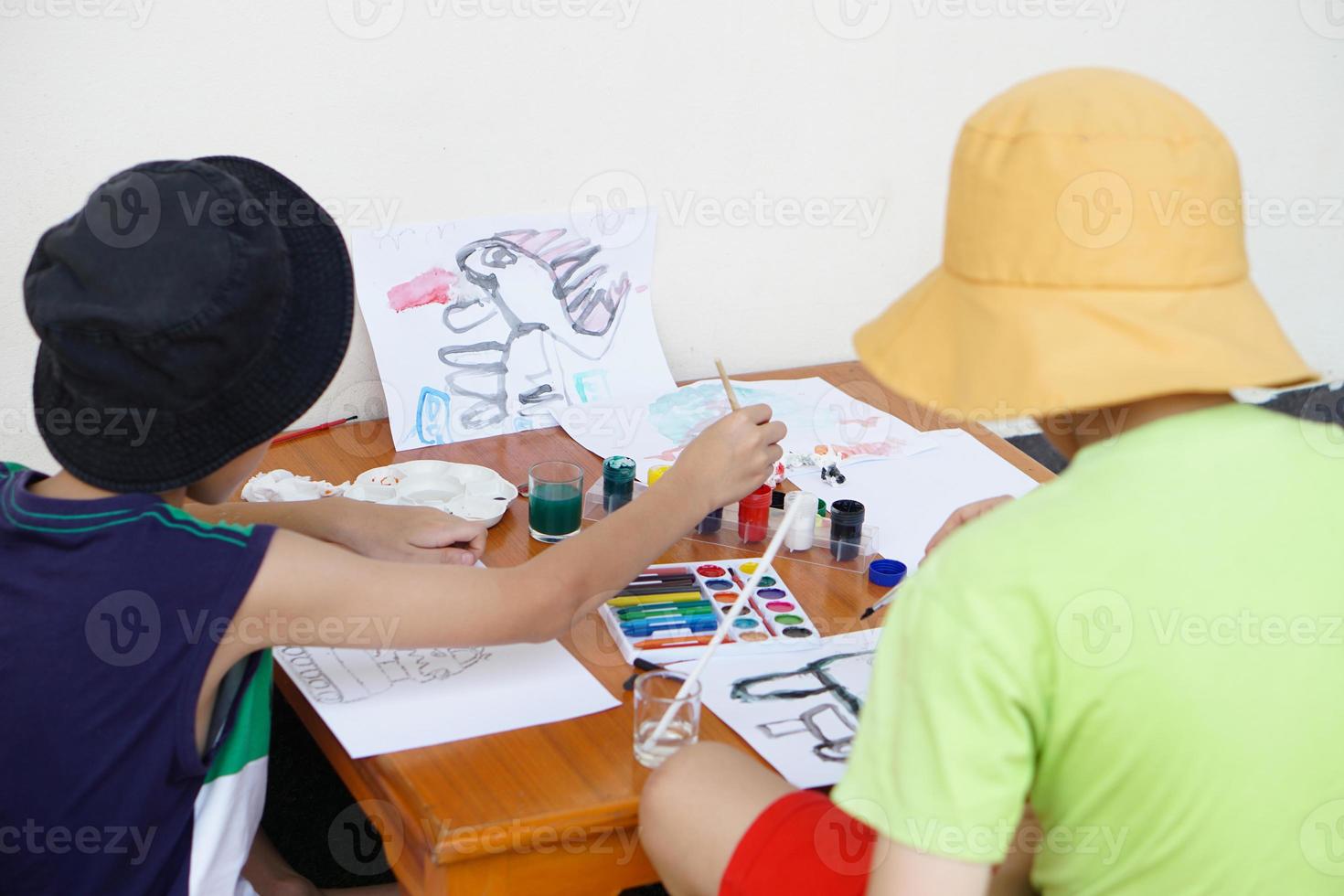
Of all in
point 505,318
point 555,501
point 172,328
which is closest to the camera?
point 172,328

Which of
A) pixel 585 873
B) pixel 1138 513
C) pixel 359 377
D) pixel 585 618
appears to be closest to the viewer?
pixel 1138 513

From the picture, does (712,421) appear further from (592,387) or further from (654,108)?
(654,108)

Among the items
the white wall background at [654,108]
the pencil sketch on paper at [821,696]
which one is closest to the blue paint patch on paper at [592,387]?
the white wall background at [654,108]

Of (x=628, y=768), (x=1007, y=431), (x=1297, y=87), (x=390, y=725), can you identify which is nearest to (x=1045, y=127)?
(x=628, y=768)

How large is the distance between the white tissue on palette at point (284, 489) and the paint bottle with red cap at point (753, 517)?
446 mm

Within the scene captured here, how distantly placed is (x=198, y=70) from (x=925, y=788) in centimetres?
117

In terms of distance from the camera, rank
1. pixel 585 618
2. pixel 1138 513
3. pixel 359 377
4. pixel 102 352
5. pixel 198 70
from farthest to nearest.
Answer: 1. pixel 359 377
2. pixel 198 70
3. pixel 585 618
4. pixel 102 352
5. pixel 1138 513

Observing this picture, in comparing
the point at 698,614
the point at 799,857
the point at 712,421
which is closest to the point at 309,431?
the point at 712,421

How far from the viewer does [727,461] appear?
1279 millimetres

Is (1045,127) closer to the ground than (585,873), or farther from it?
farther from it

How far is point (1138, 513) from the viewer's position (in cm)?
77

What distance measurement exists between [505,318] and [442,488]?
1.08 ft

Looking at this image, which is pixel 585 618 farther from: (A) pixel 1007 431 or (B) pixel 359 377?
(A) pixel 1007 431

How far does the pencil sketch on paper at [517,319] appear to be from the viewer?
65.4 inches
